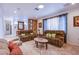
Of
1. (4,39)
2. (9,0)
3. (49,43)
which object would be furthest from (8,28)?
(49,43)

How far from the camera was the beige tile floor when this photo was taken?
7.20 ft

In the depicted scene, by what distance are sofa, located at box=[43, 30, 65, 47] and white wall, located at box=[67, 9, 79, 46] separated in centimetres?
14

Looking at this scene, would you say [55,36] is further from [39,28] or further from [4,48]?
[4,48]

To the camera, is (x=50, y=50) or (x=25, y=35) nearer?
(x=50, y=50)

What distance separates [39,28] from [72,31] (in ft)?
2.27

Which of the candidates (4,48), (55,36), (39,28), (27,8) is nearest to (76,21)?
(55,36)

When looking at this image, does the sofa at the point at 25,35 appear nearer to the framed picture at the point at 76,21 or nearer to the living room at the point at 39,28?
the living room at the point at 39,28

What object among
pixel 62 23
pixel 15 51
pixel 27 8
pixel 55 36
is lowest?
pixel 15 51

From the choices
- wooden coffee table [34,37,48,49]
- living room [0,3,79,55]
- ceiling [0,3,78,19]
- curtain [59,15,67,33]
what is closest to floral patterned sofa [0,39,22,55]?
living room [0,3,79,55]

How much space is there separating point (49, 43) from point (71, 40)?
45 centimetres

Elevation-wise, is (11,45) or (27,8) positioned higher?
(27,8)

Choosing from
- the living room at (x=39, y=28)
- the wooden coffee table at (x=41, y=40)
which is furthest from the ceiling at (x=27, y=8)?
the wooden coffee table at (x=41, y=40)

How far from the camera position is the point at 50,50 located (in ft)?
7.32

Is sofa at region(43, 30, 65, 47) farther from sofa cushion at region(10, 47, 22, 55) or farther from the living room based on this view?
sofa cushion at region(10, 47, 22, 55)
